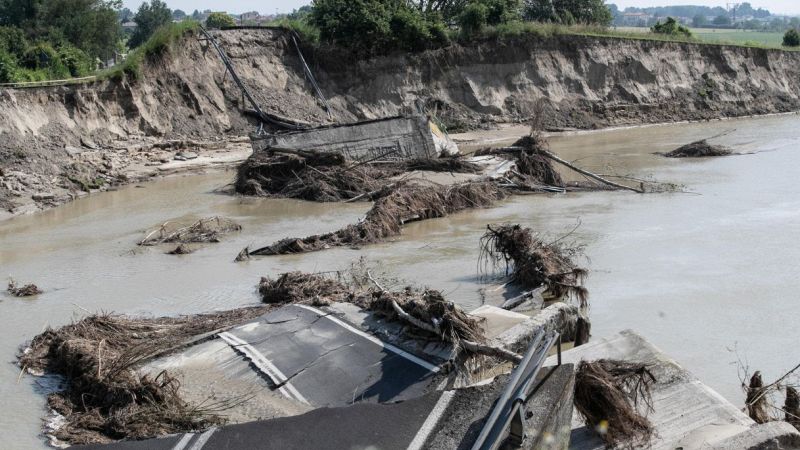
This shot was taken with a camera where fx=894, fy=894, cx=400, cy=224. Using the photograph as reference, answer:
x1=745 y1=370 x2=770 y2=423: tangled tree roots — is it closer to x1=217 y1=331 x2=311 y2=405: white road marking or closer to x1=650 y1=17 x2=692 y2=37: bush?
x1=217 y1=331 x2=311 y2=405: white road marking

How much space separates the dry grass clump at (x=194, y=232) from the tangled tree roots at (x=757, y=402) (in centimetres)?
1097

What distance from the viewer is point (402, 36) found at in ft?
115

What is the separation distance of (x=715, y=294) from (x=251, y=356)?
6.67 m

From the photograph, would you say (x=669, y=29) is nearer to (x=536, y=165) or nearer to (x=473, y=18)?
(x=473, y=18)

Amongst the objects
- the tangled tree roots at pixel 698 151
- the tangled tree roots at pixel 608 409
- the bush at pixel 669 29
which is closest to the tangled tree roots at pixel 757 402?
the tangled tree roots at pixel 608 409

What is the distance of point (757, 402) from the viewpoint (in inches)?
290

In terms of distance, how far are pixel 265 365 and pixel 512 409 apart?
4.13m

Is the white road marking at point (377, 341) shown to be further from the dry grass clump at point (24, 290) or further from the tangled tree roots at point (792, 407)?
the dry grass clump at point (24, 290)

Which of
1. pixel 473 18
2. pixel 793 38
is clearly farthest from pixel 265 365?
pixel 793 38

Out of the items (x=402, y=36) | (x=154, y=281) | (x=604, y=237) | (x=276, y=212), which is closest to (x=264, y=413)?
(x=154, y=281)

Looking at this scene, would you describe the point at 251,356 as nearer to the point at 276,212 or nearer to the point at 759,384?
the point at 759,384

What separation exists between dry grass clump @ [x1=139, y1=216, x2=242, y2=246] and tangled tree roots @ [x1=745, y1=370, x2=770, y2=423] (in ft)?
36.0

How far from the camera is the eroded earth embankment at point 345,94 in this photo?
77.2 ft

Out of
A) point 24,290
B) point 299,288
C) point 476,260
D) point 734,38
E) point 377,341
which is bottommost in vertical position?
point 476,260
